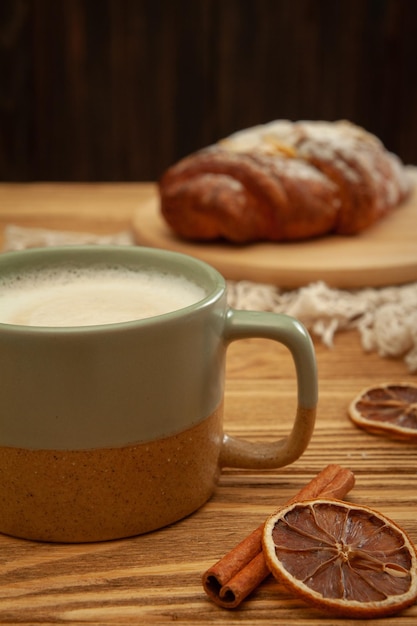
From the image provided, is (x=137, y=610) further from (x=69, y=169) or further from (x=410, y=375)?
(x=69, y=169)

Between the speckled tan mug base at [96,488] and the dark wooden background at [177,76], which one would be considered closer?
the speckled tan mug base at [96,488]

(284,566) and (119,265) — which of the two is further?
(119,265)

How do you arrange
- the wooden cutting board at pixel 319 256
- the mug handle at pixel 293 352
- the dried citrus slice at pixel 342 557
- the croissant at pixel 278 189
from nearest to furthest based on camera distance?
the dried citrus slice at pixel 342 557 < the mug handle at pixel 293 352 < the wooden cutting board at pixel 319 256 < the croissant at pixel 278 189

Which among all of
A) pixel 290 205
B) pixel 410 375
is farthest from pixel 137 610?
pixel 290 205

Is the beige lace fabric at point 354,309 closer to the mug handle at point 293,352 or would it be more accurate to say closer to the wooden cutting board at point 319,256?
the wooden cutting board at point 319,256

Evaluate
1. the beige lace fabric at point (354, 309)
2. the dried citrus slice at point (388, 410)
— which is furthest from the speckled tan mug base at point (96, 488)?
the beige lace fabric at point (354, 309)

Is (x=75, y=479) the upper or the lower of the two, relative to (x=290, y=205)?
upper
